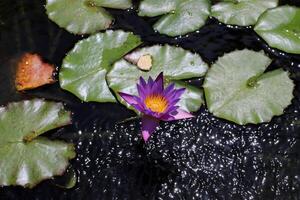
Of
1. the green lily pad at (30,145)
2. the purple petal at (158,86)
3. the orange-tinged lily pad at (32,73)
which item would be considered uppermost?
the purple petal at (158,86)

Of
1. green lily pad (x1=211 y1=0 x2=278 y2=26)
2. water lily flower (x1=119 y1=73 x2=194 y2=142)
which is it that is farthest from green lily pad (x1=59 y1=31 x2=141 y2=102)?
green lily pad (x1=211 y1=0 x2=278 y2=26)

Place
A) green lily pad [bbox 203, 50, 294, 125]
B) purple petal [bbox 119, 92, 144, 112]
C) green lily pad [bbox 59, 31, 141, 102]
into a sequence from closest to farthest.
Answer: purple petal [bbox 119, 92, 144, 112], green lily pad [bbox 203, 50, 294, 125], green lily pad [bbox 59, 31, 141, 102]

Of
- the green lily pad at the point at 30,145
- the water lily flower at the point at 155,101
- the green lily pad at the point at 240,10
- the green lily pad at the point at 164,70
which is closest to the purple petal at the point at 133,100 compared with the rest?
the water lily flower at the point at 155,101

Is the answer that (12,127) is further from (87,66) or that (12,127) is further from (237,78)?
(237,78)

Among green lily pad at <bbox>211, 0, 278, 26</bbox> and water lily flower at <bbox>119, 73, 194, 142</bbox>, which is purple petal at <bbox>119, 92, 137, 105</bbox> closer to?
water lily flower at <bbox>119, 73, 194, 142</bbox>

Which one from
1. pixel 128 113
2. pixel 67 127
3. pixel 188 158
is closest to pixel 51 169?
pixel 67 127

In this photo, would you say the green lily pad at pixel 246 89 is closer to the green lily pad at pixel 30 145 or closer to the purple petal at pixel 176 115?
the purple petal at pixel 176 115
